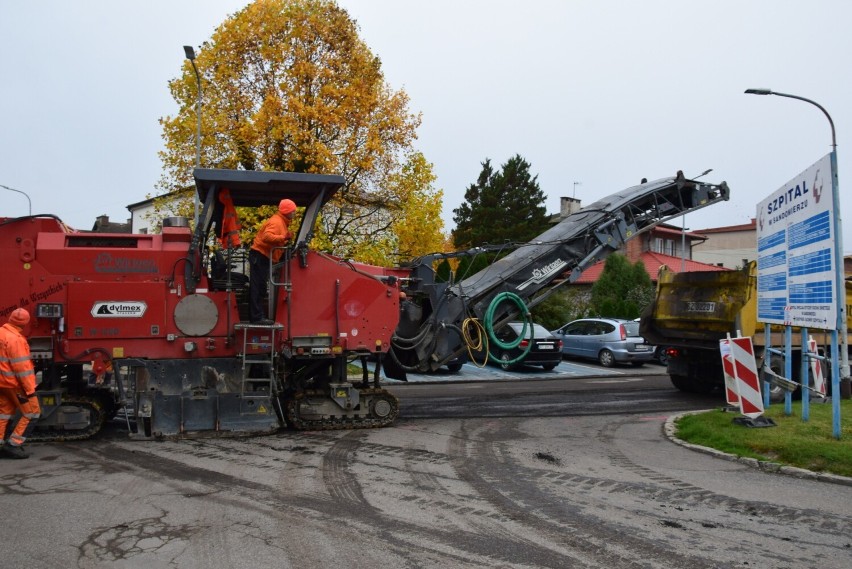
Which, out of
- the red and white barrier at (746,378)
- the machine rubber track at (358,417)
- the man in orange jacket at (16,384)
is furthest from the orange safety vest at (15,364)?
the red and white barrier at (746,378)

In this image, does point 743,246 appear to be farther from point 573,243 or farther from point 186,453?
point 186,453

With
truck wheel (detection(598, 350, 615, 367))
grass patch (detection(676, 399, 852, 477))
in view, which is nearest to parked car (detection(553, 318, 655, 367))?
truck wheel (detection(598, 350, 615, 367))

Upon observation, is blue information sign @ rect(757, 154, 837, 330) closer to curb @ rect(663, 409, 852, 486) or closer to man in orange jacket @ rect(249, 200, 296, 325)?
curb @ rect(663, 409, 852, 486)

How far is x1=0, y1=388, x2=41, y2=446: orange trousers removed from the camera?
7.94 metres

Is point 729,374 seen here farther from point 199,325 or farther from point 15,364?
point 15,364

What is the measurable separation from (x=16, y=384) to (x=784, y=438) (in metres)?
8.77

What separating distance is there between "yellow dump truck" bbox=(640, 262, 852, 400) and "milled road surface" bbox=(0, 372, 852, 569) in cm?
425

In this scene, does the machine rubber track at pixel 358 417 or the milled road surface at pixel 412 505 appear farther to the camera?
the machine rubber track at pixel 358 417

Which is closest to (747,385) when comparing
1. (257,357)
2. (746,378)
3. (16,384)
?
(746,378)

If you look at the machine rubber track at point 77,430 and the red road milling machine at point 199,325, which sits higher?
the red road milling machine at point 199,325

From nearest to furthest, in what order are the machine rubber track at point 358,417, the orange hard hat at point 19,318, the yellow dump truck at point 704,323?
the orange hard hat at point 19,318 → the machine rubber track at point 358,417 → the yellow dump truck at point 704,323

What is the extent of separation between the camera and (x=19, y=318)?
318 inches

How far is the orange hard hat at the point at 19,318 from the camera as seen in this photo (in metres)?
8.05

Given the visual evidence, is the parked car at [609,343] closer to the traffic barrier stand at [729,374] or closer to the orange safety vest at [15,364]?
the traffic barrier stand at [729,374]
